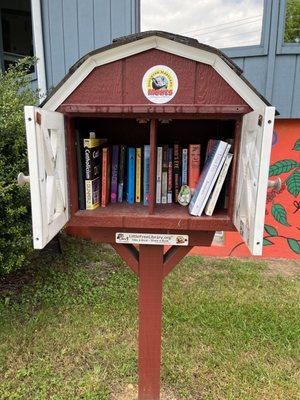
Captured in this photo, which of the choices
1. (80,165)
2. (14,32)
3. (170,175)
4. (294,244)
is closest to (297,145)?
(294,244)

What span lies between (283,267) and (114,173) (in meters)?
2.75

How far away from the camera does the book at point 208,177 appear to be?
1.45 meters

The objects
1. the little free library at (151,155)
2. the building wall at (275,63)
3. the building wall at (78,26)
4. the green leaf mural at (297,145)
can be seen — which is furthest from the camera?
the green leaf mural at (297,145)

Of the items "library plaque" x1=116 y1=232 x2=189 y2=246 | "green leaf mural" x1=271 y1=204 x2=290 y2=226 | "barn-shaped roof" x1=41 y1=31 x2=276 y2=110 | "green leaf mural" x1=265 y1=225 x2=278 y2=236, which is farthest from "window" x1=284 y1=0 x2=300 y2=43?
"library plaque" x1=116 y1=232 x2=189 y2=246

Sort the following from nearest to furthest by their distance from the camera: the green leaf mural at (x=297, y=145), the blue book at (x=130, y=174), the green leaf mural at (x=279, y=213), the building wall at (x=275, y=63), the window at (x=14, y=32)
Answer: the blue book at (x=130, y=174) < the building wall at (x=275, y=63) < the green leaf mural at (x=297, y=145) < the green leaf mural at (x=279, y=213) < the window at (x=14, y=32)

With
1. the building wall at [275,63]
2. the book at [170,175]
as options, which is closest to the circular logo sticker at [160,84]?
the book at [170,175]

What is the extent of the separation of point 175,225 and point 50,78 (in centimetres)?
317

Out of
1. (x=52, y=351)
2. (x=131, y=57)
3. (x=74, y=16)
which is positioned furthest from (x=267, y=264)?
(x=74, y=16)

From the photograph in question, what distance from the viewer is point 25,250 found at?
2.91 metres

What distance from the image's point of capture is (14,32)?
5.11 meters

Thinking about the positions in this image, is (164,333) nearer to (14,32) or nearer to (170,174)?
(170,174)

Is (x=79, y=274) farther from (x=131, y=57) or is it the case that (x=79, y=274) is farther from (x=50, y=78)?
(x=131, y=57)

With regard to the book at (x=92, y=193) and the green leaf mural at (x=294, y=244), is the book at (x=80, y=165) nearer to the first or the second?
the book at (x=92, y=193)

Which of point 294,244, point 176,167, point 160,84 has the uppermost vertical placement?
point 160,84
